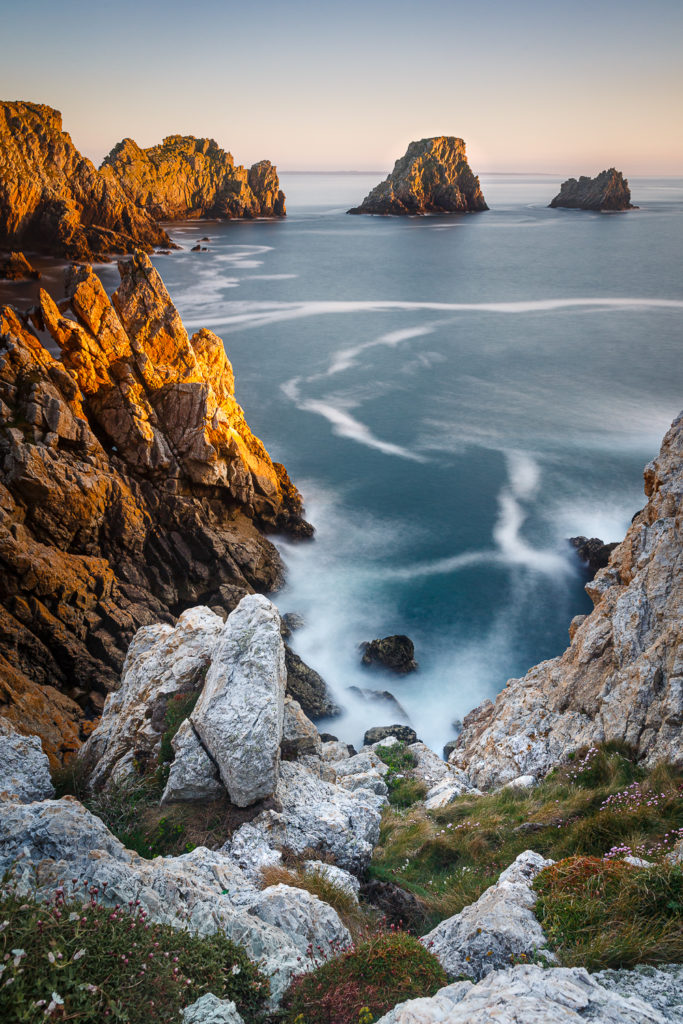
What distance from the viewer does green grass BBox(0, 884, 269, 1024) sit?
373 cm

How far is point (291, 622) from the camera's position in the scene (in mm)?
22844

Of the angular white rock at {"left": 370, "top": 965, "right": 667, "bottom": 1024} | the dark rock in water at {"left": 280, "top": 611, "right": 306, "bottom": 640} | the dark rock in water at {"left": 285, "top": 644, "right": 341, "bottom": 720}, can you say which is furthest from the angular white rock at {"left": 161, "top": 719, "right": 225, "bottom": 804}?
the dark rock in water at {"left": 280, "top": 611, "right": 306, "bottom": 640}

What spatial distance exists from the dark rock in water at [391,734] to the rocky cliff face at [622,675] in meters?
3.44

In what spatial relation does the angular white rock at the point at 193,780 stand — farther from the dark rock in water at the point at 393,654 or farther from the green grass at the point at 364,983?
the dark rock in water at the point at 393,654

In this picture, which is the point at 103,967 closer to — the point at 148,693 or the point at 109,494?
the point at 148,693

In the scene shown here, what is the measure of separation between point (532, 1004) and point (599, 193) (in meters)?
164

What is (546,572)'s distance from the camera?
25.5 meters

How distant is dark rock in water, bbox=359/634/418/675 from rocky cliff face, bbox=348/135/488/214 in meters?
139

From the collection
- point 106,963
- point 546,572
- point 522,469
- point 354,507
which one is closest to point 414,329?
point 522,469

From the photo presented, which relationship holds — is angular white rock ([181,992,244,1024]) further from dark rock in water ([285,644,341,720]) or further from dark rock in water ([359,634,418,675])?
dark rock in water ([359,634,418,675])

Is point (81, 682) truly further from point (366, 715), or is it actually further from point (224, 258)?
point (224, 258)

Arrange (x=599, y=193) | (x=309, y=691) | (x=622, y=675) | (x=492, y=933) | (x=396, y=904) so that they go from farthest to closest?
(x=599, y=193) → (x=309, y=691) → (x=622, y=675) → (x=396, y=904) → (x=492, y=933)

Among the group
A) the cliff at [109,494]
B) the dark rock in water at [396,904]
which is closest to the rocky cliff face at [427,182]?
the cliff at [109,494]

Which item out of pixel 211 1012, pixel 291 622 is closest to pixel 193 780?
pixel 211 1012
